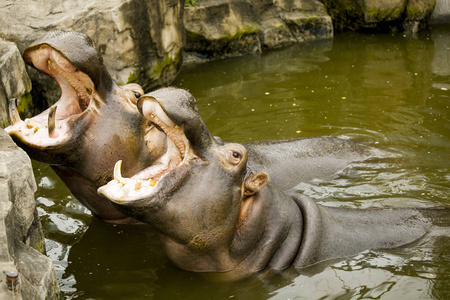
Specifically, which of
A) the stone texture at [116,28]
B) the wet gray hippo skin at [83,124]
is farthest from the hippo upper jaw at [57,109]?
the stone texture at [116,28]

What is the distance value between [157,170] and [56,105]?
93 centimetres

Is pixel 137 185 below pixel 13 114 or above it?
below

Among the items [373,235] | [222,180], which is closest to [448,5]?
[373,235]

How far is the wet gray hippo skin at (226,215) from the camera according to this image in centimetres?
354

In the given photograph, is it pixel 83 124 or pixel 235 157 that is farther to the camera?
pixel 83 124

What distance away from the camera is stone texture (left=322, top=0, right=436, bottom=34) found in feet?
37.4

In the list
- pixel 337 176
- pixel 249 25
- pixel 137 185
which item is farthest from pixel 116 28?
pixel 137 185

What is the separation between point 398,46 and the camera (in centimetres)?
1072

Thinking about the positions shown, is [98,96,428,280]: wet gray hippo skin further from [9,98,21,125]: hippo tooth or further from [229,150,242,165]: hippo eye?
[9,98,21,125]: hippo tooth

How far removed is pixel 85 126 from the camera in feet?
13.6

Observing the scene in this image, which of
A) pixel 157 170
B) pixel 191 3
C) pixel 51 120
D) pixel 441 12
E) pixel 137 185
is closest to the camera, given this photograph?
pixel 137 185

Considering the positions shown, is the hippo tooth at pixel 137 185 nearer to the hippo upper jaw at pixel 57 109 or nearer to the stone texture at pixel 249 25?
the hippo upper jaw at pixel 57 109

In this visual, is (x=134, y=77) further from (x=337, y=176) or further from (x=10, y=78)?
(x=337, y=176)

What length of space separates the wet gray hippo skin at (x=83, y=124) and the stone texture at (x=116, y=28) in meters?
2.72
